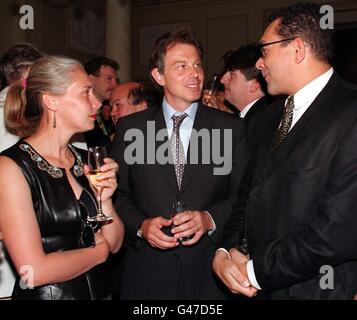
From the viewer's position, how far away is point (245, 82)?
13.9 ft

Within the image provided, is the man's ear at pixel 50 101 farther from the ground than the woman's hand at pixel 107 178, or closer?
farther from the ground

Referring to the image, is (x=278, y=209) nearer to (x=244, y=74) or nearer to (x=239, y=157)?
(x=239, y=157)

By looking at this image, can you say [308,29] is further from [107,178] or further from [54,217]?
[54,217]

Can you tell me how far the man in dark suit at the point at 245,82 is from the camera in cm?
422

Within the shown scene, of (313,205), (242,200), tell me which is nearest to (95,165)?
(242,200)

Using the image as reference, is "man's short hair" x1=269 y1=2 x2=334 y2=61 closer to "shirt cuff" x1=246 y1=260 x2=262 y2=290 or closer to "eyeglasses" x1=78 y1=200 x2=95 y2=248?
"shirt cuff" x1=246 y1=260 x2=262 y2=290

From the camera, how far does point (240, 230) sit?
2.36 meters

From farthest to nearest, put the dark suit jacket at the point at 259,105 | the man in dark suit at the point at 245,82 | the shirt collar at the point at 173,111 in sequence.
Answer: the man in dark suit at the point at 245,82 → the dark suit jacket at the point at 259,105 → the shirt collar at the point at 173,111

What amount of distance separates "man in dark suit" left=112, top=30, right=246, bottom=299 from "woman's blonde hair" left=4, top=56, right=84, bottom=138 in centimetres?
63

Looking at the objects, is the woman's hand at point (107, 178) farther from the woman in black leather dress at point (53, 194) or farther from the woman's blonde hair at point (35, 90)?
the woman's blonde hair at point (35, 90)

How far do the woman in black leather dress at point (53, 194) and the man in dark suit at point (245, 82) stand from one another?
2.15 meters

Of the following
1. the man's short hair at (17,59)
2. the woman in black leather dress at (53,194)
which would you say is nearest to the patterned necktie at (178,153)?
the woman in black leather dress at (53,194)

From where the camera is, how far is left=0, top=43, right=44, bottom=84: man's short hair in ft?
9.45
